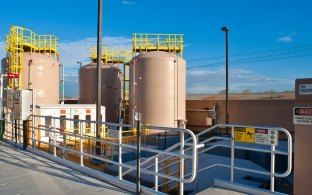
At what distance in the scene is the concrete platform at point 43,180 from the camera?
5906mm

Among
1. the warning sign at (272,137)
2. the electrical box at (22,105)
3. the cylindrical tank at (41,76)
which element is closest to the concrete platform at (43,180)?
the electrical box at (22,105)

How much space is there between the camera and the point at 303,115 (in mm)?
4859

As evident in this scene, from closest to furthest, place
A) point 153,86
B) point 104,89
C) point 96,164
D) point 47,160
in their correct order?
1. point 47,160
2. point 96,164
3. point 153,86
4. point 104,89

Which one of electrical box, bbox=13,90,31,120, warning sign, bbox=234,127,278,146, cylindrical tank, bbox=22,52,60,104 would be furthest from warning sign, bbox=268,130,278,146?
cylindrical tank, bbox=22,52,60,104

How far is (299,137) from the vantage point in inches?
194

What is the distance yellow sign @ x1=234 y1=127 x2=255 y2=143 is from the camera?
221 inches

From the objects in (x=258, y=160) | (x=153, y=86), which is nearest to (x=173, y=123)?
(x=153, y=86)

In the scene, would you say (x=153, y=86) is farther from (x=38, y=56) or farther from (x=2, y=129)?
(x=2, y=129)

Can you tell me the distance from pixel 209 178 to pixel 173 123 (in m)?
12.8

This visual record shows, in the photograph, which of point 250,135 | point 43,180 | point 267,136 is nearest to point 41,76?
point 43,180

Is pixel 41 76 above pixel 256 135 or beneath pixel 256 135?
above

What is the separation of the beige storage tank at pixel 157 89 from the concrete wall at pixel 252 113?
505cm

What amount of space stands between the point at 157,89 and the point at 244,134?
1769 cm

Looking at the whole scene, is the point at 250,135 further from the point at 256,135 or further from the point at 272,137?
the point at 272,137
